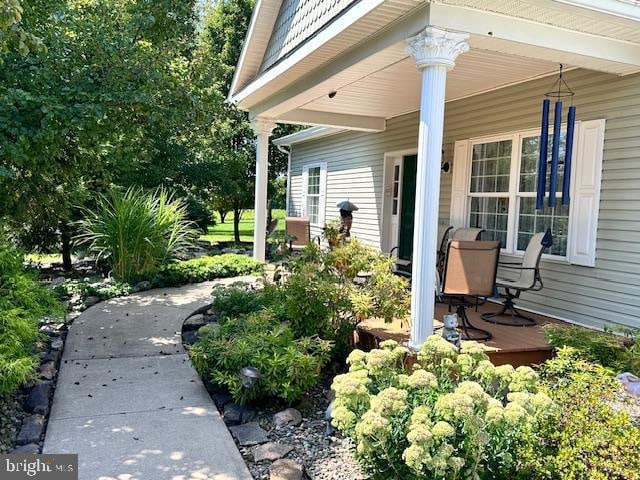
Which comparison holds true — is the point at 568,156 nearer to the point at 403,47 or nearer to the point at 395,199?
the point at 403,47

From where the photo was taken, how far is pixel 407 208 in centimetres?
899

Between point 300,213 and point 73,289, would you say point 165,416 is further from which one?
point 300,213

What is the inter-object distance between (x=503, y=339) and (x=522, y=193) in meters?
2.23

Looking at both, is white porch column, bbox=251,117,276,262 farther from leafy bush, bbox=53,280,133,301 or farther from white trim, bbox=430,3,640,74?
white trim, bbox=430,3,640,74

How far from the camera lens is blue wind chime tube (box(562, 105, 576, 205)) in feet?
16.0

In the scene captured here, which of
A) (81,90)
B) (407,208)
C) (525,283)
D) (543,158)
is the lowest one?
(525,283)

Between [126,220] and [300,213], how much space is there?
612 centimetres

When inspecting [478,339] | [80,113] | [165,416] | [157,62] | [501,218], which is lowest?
[165,416]

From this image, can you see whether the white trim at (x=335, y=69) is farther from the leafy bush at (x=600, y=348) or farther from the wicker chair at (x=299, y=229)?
the wicker chair at (x=299, y=229)

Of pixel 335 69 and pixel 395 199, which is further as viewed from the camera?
pixel 395 199

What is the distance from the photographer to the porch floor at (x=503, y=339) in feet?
14.4

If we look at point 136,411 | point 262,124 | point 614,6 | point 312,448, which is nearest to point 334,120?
point 262,124

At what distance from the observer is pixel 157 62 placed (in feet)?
18.6

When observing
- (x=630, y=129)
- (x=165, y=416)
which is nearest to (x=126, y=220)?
(x=165, y=416)
